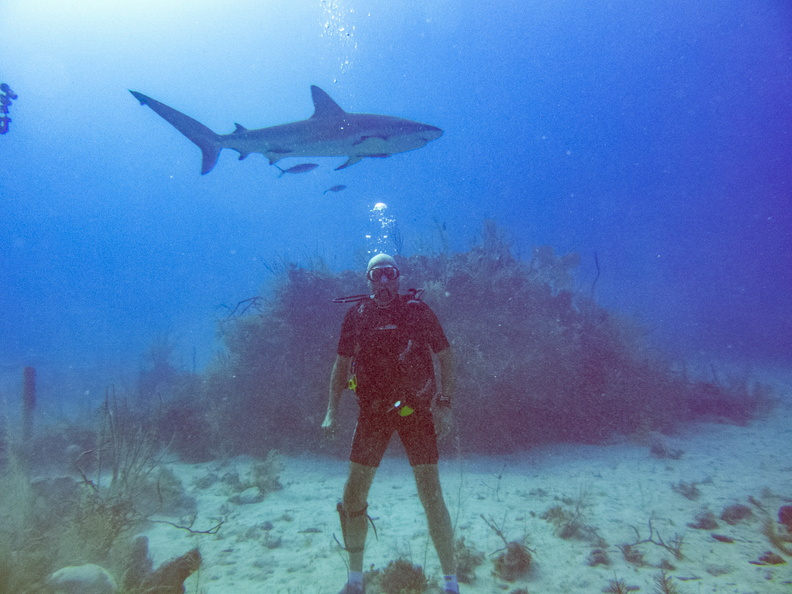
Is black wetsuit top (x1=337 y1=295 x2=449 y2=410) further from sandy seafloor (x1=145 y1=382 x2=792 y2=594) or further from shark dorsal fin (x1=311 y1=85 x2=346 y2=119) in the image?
shark dorsal fin (x1=311 y1=85 x2=346 y2=119)

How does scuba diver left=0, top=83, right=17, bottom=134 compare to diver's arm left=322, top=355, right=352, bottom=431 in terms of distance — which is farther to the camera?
scuba diver left=0, top=83, right=17, bottom=134

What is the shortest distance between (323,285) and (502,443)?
5.46 meters

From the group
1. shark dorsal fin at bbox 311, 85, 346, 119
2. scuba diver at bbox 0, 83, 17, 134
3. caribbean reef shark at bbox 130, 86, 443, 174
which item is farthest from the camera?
scuba diver at bbox 0, 83, 17, 134

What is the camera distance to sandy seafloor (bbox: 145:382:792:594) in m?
3.90

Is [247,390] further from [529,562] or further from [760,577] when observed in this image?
[760,577]

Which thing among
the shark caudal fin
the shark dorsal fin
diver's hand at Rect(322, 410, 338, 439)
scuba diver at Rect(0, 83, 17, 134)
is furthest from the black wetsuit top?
scuba diver at Rect(0, 83, 17, 134)

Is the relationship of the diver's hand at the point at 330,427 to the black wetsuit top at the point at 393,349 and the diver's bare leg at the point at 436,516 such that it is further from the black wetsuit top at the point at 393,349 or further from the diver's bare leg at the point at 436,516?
the diver's bare leg at the point at 436,516

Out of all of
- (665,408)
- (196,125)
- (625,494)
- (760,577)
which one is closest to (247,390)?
(196,125)

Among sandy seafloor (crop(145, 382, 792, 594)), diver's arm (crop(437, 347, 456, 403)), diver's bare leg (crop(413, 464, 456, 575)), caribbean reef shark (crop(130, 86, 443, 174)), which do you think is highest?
caribbean reef shark (crop(130, 86, 443, 174))

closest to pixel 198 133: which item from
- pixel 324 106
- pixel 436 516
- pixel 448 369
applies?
pixel 324 106

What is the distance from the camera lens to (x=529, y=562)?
13.2 feet

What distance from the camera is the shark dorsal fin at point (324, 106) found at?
6328mm

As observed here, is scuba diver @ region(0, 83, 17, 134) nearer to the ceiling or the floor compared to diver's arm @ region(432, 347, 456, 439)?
nearer to the ceiling

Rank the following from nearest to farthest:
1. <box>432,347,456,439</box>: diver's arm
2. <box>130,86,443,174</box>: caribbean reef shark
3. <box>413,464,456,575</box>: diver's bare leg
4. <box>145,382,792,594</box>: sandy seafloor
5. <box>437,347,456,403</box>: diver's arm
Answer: <box>413,464,456,575</box>: diver's bare leg < <box>432,347,456,439</box>: diver's arm < <box>437,347,456,403</box>: diver's arm < <box>145,382,792,594</box>: sandy seafloor < <box>130,86,443,174</box>: caribbean reef shark
